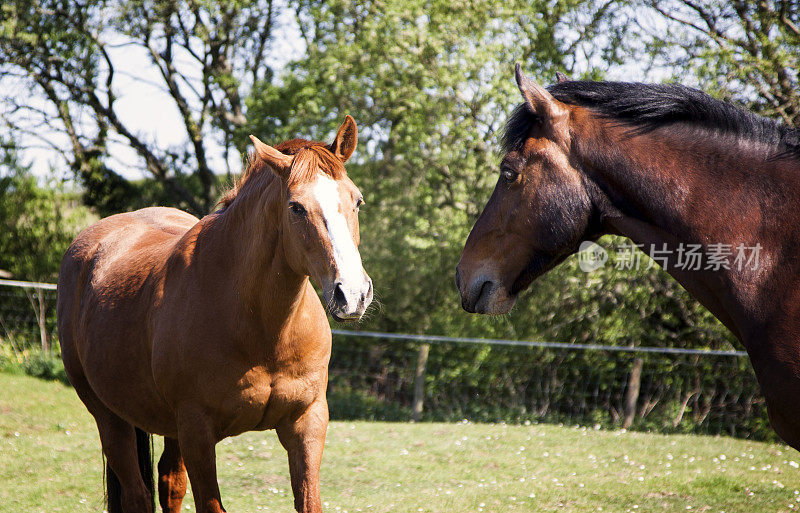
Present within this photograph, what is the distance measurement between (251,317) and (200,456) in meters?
0.61

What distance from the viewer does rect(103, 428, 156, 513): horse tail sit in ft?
13.2

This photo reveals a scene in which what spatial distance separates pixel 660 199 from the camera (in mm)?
2238

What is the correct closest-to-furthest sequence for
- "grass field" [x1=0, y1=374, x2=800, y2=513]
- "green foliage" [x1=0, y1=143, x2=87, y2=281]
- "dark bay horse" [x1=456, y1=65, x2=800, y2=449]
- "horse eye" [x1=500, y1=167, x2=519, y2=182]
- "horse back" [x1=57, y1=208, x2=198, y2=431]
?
"dark bay horse" [x1=456, y1=65, x2=800, y2=449] → "horse eye" [x1=500, y1=167, x2=519, y2=182] → "horse back" [x1=57, y1=208, x2=198, y2=431] → "grass field" [x1=0, y1=374, x2=800, y2=513] → "green foliage" [x1=0, y1=143, x2=87, y2=281]

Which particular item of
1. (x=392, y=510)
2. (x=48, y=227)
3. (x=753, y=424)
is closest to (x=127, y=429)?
(x=392, y=510)

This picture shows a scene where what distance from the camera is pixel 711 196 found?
220cm

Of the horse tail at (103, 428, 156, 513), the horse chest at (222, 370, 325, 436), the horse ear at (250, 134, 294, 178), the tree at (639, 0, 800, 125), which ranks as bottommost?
the horse tail at (103, 428, 156, 513)

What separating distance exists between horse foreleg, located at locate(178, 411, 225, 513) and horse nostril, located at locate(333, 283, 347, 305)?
2.99 feet

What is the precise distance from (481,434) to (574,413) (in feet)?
9.11

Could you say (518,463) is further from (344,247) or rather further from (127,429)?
(344,247)

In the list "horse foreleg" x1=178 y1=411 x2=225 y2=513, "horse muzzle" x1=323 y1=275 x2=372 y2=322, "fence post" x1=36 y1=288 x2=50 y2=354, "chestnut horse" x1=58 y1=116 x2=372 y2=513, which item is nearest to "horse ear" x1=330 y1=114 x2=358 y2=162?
"chestnut horse" x1=58 y1=116 x2=372 y2=513

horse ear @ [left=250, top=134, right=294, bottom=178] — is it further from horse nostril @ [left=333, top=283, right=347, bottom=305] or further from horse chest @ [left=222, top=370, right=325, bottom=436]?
horse chest @ [left=222, top=370, right=325, bottom=436]

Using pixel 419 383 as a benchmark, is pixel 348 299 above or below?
above

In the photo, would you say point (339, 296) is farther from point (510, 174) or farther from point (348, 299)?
point (510, 174)

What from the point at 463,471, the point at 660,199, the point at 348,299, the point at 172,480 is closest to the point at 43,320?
the point at 463,471
